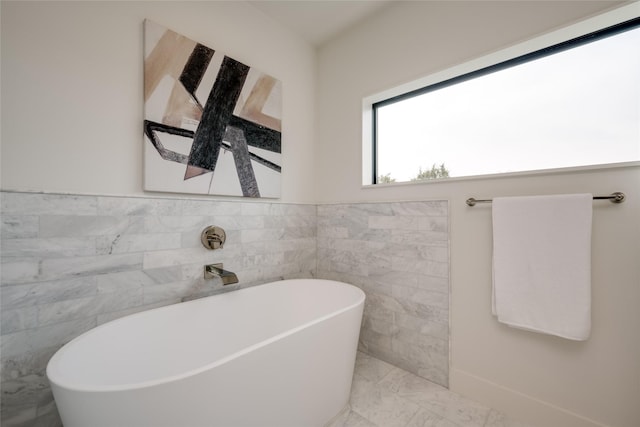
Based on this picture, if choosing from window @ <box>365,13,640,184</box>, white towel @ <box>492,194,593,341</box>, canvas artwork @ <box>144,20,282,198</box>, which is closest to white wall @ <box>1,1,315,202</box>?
canvas artwork @ <box>144,20,282,198</box>

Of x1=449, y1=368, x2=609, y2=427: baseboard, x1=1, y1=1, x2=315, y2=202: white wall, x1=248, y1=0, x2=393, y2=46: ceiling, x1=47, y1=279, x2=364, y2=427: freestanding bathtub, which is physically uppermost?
x1=248, y1=0, x2=393, y2=46: ceiling

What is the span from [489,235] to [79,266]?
7.22 ft

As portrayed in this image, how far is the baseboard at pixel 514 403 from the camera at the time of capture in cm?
127

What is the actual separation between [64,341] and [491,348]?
2248mm

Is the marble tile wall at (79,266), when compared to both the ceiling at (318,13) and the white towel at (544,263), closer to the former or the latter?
the ceiling at (318,13)

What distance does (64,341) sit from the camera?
1.20 m

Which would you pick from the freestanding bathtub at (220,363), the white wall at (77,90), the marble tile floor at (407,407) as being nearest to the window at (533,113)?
the freestanding bathtub at (220,363)

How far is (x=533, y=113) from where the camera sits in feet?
4.97

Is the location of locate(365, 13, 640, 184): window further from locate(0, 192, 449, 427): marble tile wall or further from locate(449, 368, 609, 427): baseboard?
locate(449, 368, 609, 427): baseboard

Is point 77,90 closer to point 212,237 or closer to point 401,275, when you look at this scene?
point 212,237

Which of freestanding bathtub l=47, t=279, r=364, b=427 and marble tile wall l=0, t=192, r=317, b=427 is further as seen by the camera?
marble tile wall l=0, t=192, r=317, b=427

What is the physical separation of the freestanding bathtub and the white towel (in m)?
0.82

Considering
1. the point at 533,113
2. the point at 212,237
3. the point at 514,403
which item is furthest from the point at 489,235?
the point at 212,237

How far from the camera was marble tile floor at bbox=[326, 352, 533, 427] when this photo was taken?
1.37 m
